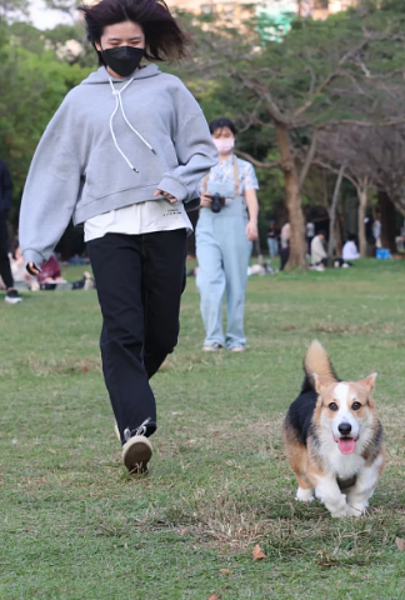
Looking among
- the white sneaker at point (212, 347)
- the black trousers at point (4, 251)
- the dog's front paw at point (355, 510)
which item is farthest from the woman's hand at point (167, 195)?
the black trousers at point (4, 251)

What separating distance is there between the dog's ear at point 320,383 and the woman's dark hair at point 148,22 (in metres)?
1.91

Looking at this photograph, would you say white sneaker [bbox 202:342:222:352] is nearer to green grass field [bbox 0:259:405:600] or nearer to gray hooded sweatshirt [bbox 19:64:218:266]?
green grass field [bbox 0:259:405:600]

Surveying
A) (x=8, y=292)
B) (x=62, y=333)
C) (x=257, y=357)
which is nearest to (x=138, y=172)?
(x=257, y=357)

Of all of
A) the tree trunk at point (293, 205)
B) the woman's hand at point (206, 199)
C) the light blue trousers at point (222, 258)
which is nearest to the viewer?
the woman's hand at point (206, 199)

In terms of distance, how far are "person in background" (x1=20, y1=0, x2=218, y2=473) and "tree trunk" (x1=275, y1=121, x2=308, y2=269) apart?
76.0 ft

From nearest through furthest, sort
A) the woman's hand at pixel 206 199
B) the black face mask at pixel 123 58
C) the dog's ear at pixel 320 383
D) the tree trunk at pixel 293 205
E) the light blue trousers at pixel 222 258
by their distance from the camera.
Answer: the dog's ear at pixel 320 383 < the black face mask at pixel 123 58 < the woman's hand at pixel 206 199 < the light blue trousers at pixel 222 258 < the tree trunk at pixel 293 205

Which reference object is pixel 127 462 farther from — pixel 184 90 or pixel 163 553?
pixel 184 90

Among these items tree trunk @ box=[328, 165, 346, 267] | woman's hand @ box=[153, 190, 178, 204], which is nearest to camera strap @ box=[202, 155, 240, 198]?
woman's hand @ box=[153, 190, 178, 204]

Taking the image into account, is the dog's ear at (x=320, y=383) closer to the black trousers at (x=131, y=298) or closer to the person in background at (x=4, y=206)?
the black trousers at (x=131, y=298)

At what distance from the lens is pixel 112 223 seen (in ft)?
15.7

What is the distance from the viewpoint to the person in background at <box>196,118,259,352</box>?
9.27 meters

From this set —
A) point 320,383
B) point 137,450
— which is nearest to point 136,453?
point 137,450

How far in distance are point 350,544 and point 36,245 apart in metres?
2.19

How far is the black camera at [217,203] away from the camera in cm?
926
